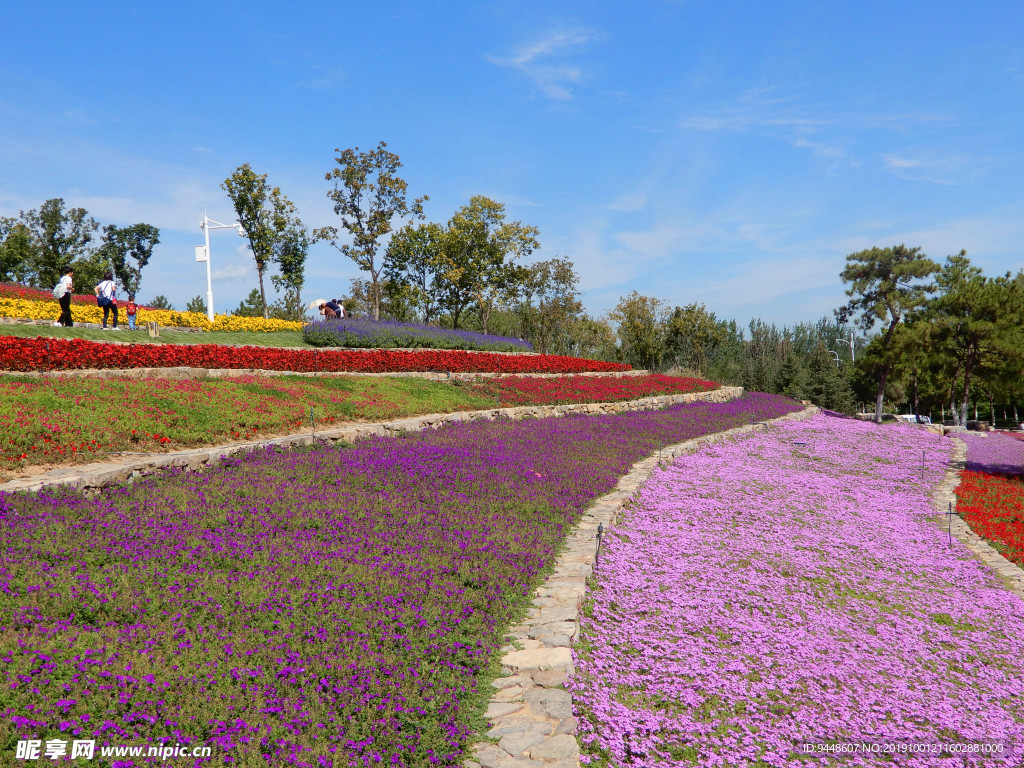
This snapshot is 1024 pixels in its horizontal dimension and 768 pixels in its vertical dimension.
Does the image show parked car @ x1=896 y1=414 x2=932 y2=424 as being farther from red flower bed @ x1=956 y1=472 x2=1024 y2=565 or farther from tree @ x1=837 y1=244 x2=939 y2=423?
red flower bed @ x1=956 y1=472 x2=1024 y2=565

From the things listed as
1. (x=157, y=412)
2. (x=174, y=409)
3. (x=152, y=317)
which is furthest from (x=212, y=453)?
(x=152, y=317)

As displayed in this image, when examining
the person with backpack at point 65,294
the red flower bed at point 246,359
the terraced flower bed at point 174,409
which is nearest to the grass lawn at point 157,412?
the terraced flower bed at point 174,409

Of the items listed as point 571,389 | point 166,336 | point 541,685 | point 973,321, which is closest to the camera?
point 541,685

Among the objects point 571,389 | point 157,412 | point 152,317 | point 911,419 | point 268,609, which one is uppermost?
point 152,317

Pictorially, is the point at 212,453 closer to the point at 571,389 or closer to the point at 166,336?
the point at 166,336

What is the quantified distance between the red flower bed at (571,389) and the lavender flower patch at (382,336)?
518cm

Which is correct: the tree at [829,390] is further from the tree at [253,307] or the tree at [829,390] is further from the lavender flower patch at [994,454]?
the tree at [253,307]

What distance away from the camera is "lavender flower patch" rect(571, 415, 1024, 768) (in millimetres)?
4707

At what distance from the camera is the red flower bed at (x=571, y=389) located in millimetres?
21000

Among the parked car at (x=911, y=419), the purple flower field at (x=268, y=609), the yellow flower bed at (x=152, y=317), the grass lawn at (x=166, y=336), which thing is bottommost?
the parked car at (x=911, y=419)

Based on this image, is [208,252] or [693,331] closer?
[208,252]

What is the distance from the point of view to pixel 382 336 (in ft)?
83.4

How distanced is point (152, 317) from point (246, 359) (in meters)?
10.9

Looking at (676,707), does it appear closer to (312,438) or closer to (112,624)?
(112,624)
